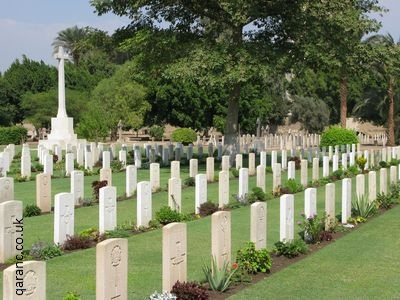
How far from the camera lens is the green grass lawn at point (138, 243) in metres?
8.93

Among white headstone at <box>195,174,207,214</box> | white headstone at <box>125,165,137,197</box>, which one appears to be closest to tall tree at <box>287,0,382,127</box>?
white headstone at <box>125,165,137,197</box>

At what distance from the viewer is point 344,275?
9820 millimetres

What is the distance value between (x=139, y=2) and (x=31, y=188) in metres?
9.97

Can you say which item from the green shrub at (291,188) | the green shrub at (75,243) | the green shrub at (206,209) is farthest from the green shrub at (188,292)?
the green shrub at (291,188)

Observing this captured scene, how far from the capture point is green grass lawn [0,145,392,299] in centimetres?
893

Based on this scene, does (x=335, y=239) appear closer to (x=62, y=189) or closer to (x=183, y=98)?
(x=62, y=189)

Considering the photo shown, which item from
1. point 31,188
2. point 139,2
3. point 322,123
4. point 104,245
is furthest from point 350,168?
point 322,123

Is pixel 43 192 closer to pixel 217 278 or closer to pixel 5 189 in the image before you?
pixel 5 189

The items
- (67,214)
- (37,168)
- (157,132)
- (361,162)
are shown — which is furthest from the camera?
(157,132)

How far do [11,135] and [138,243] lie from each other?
126ft

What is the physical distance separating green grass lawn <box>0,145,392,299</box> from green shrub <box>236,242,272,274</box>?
2.31ft

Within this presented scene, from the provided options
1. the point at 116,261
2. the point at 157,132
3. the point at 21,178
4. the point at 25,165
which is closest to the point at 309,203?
the point at 116,261

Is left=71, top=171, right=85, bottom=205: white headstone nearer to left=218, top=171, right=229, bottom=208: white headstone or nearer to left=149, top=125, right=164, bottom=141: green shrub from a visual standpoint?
left=218, top=171, right=229, bottom=208: white headstone

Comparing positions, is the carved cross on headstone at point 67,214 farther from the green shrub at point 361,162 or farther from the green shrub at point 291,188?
the green shrub at point 361,162
